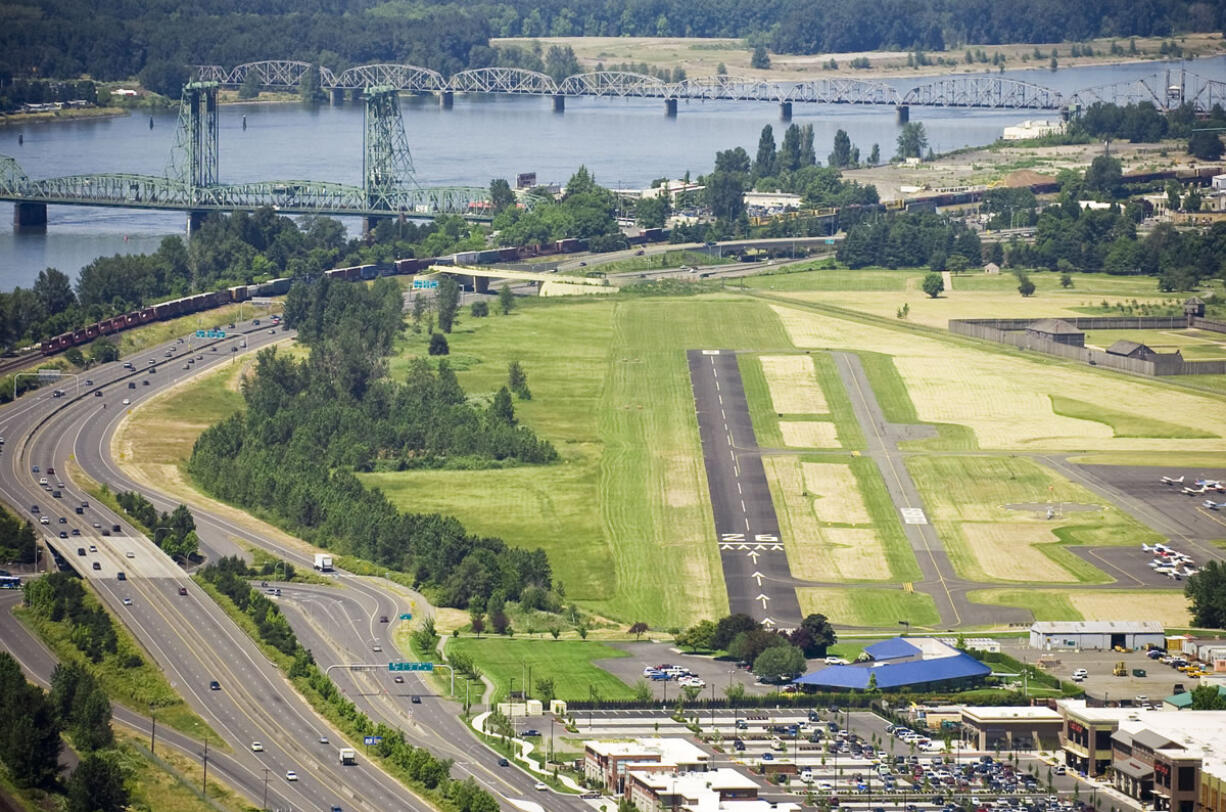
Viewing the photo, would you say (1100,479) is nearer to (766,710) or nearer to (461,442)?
A: (461,442)

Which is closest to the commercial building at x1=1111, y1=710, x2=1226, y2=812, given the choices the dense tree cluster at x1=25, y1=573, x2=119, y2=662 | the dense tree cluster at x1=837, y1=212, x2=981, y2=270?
the dense tree cluster at x1=25, y1=573, x2=119, y2=662

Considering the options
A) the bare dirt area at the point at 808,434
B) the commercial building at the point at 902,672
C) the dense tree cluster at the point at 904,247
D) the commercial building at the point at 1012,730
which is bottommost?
the commercial building at the point at 1012,730

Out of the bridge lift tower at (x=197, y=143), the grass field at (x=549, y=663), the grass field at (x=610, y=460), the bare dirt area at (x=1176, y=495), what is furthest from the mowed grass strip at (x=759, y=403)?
the bridge lift tower at (x=197, y=143)

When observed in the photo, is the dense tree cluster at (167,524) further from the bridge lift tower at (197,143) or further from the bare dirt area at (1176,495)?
the bridge lift tower at (197,143)

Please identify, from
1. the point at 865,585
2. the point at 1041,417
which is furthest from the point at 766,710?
the point at 1041,417

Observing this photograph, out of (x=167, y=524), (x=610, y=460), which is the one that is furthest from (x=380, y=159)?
(x=167, y=524)

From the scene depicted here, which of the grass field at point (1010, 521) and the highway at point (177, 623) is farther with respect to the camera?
the grass field at point (1010, 521)

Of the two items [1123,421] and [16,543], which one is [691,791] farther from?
[1123,421]
